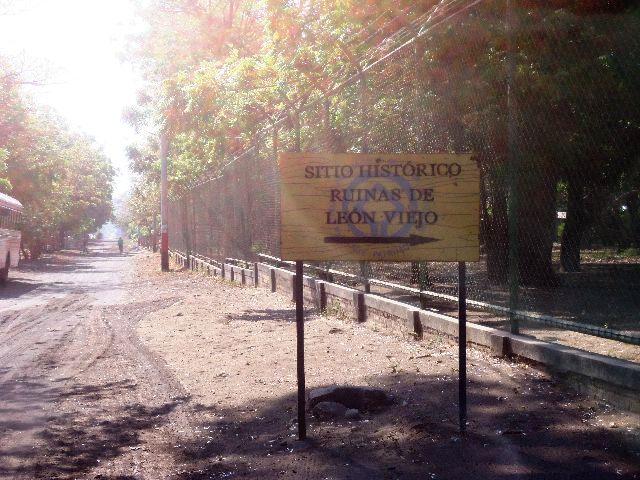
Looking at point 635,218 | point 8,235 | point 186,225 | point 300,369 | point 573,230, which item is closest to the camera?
point 300,369

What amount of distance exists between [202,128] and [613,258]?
18847mm

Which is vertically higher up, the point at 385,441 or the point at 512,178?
the point at 512,178

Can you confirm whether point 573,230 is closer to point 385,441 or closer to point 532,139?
point 532,139

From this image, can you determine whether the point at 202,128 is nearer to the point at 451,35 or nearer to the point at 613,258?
the point at 451,35

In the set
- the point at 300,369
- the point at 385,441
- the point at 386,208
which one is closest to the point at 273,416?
the point at 300,369

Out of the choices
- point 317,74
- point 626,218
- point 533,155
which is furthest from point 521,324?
point 317,74

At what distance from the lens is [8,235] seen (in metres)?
25.8

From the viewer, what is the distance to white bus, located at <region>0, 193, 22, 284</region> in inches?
977

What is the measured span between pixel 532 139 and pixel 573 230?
0.89m

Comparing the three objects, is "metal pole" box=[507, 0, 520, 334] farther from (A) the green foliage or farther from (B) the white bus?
(A) the green foliage

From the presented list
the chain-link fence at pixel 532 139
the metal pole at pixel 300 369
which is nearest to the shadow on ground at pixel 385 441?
the metal pole at pixel 300 369

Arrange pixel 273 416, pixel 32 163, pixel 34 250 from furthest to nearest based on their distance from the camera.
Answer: pixel 34 250
pixel 32 163
pixel 273 416

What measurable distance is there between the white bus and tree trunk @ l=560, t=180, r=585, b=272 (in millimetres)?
19814

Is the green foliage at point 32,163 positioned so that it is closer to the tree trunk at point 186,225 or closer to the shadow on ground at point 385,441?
the tree trunk at point 186,225
